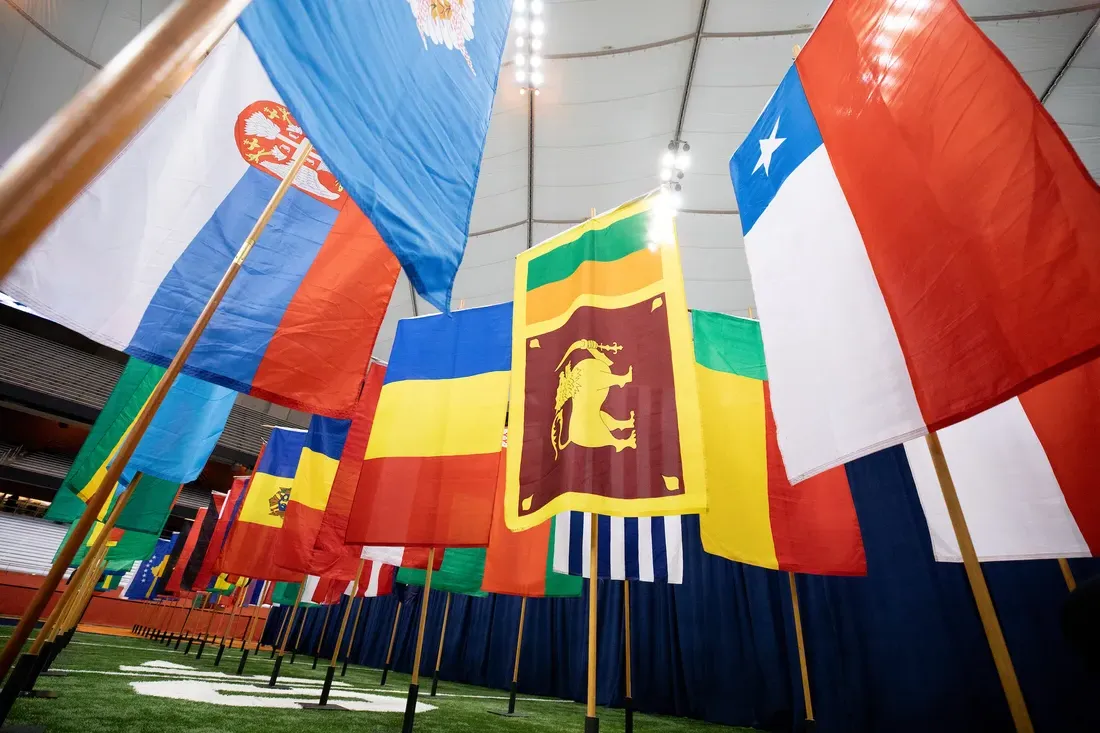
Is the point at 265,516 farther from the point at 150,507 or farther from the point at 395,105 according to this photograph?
the point at 395,105

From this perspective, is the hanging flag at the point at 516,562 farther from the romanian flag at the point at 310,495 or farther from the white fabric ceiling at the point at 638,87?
the white fabric ceiling at the point at 638,87

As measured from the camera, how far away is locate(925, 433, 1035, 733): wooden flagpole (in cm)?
88

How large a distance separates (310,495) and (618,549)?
2.15m

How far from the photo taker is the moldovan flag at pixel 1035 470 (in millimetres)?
1475

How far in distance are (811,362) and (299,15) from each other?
1.62m

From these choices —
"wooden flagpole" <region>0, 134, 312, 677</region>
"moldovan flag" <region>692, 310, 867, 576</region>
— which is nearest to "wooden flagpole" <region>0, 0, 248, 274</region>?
"wooden flagpole" <region>0, 134, 312, 677</region>

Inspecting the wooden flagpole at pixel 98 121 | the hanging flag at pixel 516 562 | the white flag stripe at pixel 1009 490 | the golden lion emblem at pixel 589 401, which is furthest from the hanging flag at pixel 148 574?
the white flag stripe at pixel 1009 490

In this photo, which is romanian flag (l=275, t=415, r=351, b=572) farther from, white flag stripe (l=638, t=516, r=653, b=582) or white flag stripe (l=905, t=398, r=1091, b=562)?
white flag stripe (l=905, t=398, r=1091, b=562)

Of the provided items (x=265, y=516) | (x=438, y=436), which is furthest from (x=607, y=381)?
(x=265, y=516)

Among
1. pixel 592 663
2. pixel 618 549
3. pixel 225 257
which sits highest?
pixel 225 257

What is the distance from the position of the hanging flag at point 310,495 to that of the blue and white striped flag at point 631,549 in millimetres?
1448

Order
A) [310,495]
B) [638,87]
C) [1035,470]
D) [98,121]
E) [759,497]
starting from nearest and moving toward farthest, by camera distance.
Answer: [98,121], [1035,470], [759,497], [310,495], [638,87]

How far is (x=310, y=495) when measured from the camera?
3.35 m

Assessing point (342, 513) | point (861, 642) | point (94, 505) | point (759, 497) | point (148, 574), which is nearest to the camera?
point (94, 505)
